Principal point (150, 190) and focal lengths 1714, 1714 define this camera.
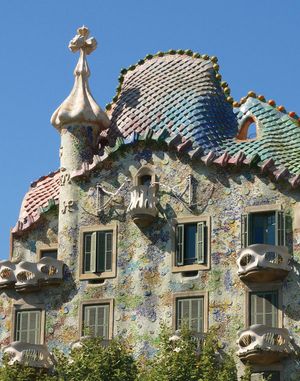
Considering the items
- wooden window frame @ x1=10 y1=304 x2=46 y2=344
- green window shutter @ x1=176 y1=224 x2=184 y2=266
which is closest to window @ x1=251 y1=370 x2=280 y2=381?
green window shutter @ x1=176 y1=224 x2=184 y2=266

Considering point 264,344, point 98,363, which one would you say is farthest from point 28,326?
point 264,344

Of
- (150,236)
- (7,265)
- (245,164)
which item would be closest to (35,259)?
(7,265)

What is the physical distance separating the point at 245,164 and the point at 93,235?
570 cm

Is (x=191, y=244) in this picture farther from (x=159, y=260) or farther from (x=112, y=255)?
(x=112, y=255)

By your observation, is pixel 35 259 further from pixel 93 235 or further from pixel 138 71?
pixel 138 71

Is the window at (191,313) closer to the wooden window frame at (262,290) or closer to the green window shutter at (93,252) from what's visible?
the wooden window frame at (262,290)

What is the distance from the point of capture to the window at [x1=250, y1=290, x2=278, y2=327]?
53062mm

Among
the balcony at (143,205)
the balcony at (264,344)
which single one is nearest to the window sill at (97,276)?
the balcony at (143,205)

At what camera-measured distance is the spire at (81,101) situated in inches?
2259

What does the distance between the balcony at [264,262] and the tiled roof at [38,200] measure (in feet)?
26.1

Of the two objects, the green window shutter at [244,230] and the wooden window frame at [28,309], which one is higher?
the green window shutter at [244,230]

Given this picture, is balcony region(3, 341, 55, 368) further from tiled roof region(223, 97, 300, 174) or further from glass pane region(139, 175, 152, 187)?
tiled roof region(223, 97, 300, 174)

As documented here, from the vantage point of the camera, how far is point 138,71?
5944 cm

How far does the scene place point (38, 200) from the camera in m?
59.7
